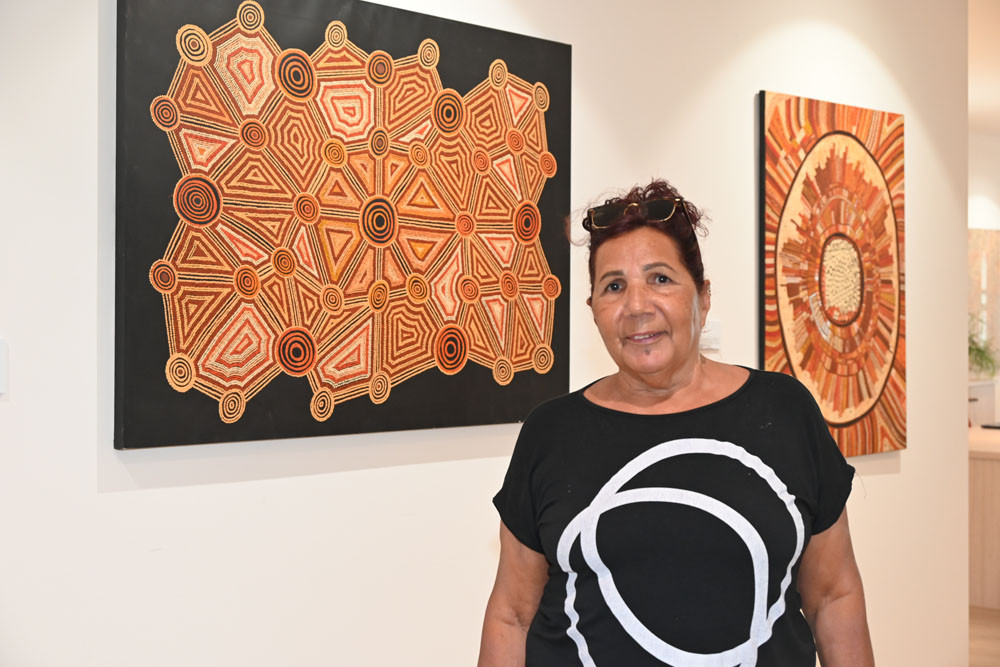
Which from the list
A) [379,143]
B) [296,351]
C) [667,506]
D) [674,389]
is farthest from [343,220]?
[667,506]

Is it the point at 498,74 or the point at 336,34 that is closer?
the point at 336,34

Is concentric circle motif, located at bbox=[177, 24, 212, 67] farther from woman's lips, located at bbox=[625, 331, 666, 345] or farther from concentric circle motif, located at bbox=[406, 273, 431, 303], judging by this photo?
woman's lips, located at bbox=[625, 331, 666, 345]

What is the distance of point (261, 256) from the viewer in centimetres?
195

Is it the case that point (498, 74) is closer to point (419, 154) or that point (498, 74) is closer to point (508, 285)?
point (419, 154)

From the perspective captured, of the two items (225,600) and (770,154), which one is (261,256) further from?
(770,154)

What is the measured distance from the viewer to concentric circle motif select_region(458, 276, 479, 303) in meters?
2.23

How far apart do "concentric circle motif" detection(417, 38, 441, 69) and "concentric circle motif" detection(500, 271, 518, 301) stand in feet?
1.67

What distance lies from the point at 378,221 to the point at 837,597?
3.92 ft

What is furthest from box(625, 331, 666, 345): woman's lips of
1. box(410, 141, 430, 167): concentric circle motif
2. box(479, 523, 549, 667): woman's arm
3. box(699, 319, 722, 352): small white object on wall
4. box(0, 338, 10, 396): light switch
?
box(699, 319, 722, 352): small white object on wall

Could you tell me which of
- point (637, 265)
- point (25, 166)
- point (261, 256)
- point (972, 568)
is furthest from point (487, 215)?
point (972, 568)

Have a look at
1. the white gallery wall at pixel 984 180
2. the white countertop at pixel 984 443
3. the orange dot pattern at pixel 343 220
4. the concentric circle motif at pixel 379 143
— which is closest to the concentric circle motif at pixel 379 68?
the orange dot pattern at pixel 343 220

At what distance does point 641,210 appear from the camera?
1.55 m

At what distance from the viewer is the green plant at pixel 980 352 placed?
22.7 feet

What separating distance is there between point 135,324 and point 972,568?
4.69 m
